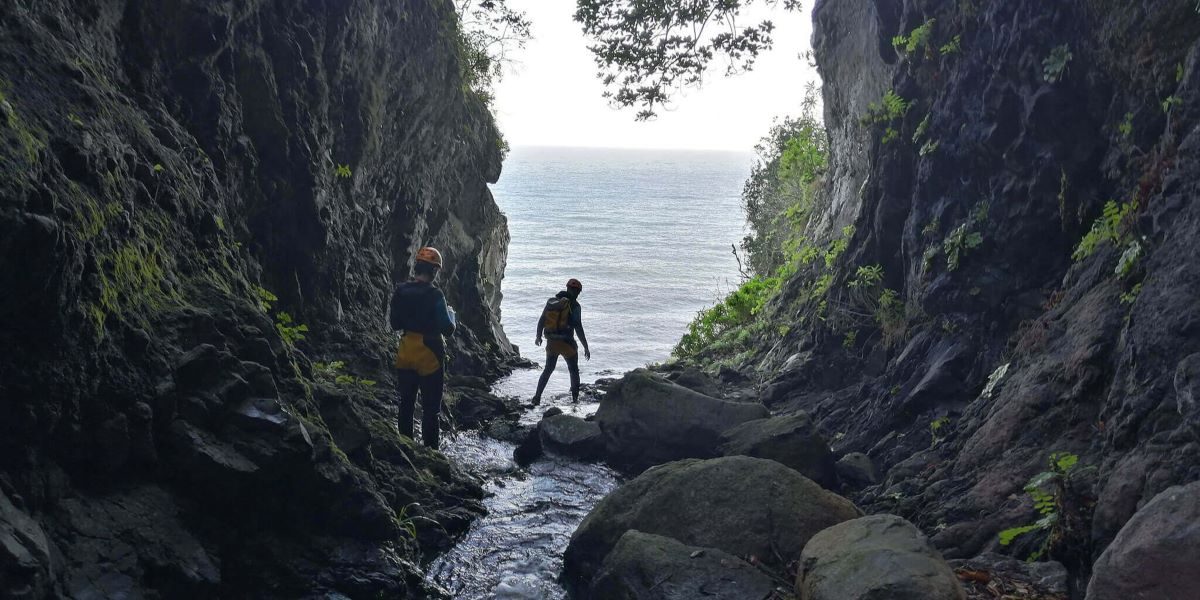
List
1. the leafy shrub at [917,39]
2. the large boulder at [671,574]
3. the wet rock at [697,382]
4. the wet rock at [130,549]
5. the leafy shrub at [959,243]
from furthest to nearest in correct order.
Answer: the wet rock at [697,382]
the leafy shrub at [917,39]
the leafy shrub at [959,243]
the large boulder at [671,574]
the wet rock at [130,549]

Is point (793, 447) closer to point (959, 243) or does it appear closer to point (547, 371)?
point (959, 243)

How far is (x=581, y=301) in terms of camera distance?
4303cm

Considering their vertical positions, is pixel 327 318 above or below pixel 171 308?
below

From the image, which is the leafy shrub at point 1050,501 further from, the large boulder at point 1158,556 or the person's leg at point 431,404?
the person's leg at point 431,404

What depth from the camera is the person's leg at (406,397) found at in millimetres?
10125

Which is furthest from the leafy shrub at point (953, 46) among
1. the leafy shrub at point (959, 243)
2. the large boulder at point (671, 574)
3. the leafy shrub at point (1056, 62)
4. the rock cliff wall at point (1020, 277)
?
the large boulder at point (671, 574)

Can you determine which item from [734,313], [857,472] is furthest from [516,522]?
[734,313]

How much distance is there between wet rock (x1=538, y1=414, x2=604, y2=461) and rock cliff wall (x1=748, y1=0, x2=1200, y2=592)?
9.82 ft

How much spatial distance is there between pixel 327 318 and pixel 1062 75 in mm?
8675

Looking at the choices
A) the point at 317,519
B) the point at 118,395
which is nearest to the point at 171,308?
the point at 118,395

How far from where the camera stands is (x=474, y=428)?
13.2m

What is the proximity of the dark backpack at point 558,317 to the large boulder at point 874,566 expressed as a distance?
861 cm

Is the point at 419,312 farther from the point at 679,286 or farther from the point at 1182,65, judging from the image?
the point at 679,286

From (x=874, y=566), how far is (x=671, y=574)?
149 cm
